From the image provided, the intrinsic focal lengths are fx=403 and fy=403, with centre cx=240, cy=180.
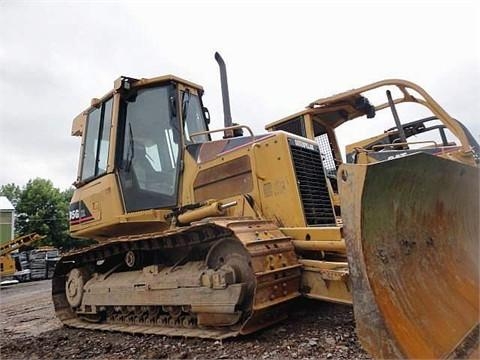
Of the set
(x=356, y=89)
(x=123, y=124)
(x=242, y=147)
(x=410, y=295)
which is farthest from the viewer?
(x=356, y=89)

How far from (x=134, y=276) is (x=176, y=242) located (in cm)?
88

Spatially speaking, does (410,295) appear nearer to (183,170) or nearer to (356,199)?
(356,199)

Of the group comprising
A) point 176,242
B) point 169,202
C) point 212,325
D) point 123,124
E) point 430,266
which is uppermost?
point 123,124

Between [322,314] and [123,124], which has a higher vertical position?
[123,124]

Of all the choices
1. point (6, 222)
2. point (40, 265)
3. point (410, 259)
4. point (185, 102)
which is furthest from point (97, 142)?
point (6, 222)

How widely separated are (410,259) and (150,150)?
3253mm

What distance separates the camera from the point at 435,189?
283cm

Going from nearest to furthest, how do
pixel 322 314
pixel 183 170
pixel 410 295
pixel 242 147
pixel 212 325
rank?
1. pixel 410 295
2. pixel 212 325
3. pixel 322 314
4. pixel 242 147
5. pixel 183 170

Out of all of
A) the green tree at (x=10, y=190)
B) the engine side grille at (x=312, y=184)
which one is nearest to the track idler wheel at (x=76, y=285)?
the engine side grille at (x=312, y=184)

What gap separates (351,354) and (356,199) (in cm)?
125

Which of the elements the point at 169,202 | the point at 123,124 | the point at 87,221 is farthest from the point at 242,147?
the point at 87,221

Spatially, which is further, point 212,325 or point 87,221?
point 87,221

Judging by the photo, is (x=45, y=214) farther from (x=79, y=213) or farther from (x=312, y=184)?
(x=312, y=184)

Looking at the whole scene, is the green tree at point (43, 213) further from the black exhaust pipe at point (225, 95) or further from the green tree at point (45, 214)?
the black exhaust pipe at point (225, 95)
